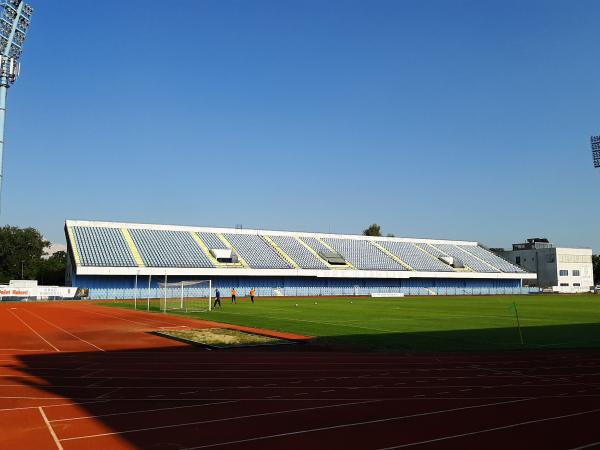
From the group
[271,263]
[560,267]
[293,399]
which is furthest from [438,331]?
[560,267]

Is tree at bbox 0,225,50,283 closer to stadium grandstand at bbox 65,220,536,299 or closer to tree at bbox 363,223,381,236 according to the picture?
stadium grandstand at bbox 65,220,536,299

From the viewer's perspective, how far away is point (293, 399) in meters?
10.8

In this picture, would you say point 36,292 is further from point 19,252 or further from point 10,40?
point 19,252

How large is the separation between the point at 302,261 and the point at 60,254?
7788 centimetres

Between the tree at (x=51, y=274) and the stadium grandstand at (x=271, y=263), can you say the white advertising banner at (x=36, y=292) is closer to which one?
the stadium grandstand at (x=271, y=263)

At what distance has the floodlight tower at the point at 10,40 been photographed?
158 ft

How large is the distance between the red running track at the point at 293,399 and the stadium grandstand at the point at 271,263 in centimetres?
4198

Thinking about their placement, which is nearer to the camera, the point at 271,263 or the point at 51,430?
the point at 51,430

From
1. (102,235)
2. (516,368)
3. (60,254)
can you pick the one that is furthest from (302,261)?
(60,254)

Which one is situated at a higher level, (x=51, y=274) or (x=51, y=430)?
(x=51, y=274)

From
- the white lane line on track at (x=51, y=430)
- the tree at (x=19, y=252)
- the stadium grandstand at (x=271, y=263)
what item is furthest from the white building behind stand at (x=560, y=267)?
the white lane line on track at (x=51, y=430)

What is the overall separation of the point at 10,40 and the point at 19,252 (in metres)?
61.2

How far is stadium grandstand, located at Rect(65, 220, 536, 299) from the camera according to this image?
201 feet

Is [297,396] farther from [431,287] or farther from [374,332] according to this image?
[431,287]
